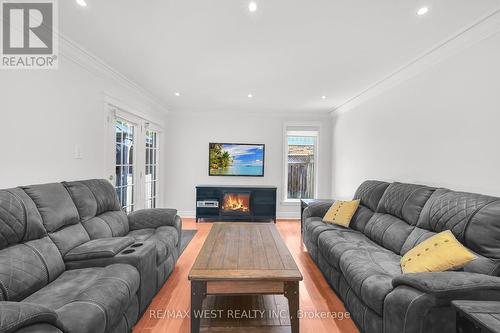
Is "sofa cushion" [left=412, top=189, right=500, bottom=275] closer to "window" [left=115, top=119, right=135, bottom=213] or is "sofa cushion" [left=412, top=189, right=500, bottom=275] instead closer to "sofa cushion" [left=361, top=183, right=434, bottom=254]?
"sofa cushion" [left=361, top=183, right=434, bottom=254]

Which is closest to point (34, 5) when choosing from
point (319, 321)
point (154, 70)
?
point (154, 70)

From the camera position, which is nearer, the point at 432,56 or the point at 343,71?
the point at 432,56

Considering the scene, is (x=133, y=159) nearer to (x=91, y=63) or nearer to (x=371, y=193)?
(x=91, y=63)

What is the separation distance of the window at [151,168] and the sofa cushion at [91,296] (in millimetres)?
3027

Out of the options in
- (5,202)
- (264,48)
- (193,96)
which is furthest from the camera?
(193,96)

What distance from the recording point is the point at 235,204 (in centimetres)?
550

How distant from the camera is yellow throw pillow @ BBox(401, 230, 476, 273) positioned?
168 cm

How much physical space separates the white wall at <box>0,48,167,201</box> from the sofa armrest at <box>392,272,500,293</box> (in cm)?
312

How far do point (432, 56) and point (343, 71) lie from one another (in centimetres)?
96

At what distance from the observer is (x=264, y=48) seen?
104 inches

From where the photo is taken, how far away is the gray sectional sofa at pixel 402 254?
4.51ft

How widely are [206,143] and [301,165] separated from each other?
240cm

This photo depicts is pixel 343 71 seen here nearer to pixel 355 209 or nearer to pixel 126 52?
pixel 355 209

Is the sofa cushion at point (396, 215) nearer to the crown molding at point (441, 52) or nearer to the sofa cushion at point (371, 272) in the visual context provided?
the sofa cushion at point (371, 272)
